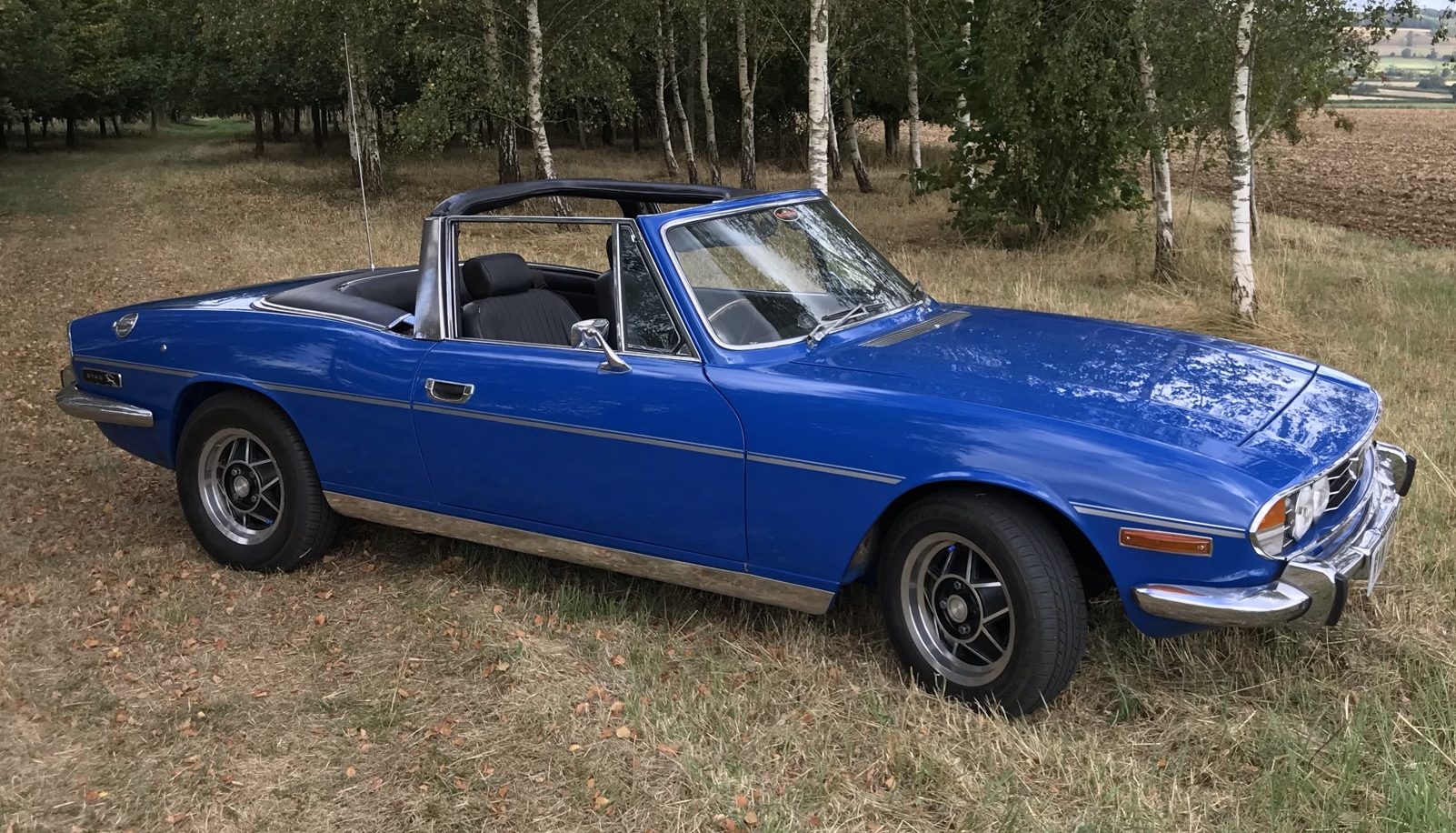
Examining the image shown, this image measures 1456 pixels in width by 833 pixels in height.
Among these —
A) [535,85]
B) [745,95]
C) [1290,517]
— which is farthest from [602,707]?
[745,95]

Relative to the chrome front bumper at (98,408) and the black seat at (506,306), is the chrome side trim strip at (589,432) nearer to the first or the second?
the black seat at (506,306)

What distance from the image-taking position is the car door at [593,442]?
3.80 meters

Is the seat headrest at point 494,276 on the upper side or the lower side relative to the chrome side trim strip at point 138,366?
upper

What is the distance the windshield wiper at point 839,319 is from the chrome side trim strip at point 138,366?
2682 mm

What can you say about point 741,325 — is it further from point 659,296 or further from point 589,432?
point 589,432

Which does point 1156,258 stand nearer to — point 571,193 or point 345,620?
point 571,193

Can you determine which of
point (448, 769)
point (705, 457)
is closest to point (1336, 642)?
Answer: point (705, 457)

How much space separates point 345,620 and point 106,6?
56.8 metres

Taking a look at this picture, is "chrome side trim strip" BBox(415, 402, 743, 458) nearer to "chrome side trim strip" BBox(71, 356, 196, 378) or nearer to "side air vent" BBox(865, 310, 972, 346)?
"side air vent" BBox(865, 310, 972, 346)

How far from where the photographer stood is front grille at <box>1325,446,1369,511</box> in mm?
3473

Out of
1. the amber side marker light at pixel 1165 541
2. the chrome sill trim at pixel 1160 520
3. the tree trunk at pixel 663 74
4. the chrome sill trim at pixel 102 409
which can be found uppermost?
the tree trunk at pixel 663 74

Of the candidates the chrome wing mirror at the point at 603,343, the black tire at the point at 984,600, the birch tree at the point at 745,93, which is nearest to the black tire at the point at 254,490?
the chrome wing mirror at the point at 603,343

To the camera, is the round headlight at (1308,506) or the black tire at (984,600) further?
the black tire at (984,600)

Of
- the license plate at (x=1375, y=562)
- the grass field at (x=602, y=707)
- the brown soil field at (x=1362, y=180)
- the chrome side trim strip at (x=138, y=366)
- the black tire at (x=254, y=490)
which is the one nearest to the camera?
the grass field at (x=602, y=707)
